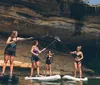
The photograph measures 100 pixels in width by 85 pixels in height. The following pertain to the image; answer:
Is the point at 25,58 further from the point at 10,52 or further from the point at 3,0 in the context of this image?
the point at 10,52

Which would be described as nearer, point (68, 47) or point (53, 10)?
point (53, 10)

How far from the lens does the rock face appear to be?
23.7 metres

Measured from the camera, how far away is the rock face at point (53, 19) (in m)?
23.7

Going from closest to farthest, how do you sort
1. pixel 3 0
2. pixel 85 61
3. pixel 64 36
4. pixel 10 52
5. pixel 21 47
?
pixel 10 52 < pixel 3 0 < pixel 21 47 < pixel 64 36 < pixel 85 61

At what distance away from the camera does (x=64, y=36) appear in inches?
1090

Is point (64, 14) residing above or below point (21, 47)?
above

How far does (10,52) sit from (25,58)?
1020 cm

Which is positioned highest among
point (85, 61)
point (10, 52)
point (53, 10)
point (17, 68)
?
point (53, 10)

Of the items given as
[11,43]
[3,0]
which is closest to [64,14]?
[3,0]

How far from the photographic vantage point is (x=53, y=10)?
25.4 meters

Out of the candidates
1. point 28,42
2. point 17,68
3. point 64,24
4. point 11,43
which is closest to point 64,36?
point 64,24

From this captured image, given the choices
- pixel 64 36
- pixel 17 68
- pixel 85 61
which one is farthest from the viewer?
pixel 85 61

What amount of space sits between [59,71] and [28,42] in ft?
14.2

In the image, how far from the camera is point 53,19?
2539cm
